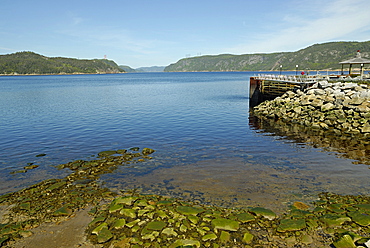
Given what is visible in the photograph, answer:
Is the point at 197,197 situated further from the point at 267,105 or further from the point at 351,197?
the point at 267,105

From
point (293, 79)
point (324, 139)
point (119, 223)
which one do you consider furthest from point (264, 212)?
point (293, 79)

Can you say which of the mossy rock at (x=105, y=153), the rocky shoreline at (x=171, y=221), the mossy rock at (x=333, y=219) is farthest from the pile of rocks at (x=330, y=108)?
the mossy rock at (x=105, y=153)

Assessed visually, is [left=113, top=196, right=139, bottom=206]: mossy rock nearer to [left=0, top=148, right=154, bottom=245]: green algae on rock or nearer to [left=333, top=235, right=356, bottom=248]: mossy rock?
[left=0, top=148, right=154, bottom=245]: green algae on rock

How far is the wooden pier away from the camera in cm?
4081

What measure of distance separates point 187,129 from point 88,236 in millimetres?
19664

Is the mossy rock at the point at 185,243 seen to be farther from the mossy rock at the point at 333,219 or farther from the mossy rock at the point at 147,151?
the mossy rock at the point at 147,151

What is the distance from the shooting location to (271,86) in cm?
4544

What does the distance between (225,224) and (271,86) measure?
132 ft

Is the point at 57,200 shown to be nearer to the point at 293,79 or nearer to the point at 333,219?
the point at 333,219

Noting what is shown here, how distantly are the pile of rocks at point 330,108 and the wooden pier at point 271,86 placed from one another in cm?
421

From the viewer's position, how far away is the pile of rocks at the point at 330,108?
85.4ft

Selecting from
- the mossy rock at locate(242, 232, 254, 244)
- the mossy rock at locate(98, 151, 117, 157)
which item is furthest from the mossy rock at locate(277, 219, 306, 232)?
the mossy rock at locate(98, 151, 117, 157)

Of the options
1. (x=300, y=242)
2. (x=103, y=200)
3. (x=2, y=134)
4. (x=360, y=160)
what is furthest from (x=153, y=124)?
(x=300, y=242)

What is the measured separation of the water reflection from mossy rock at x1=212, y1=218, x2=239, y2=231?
12462mm
